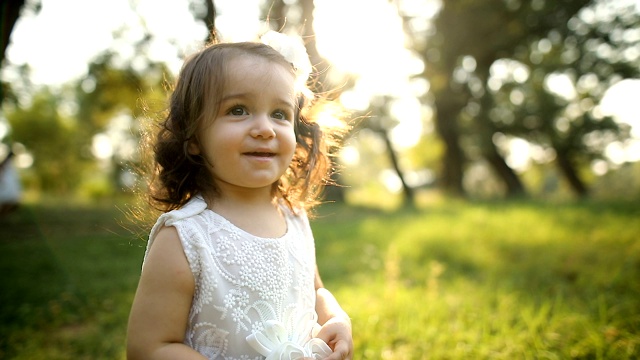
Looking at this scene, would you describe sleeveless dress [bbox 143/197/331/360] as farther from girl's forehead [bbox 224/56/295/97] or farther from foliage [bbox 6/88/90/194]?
foliage [bbox 6/88/90/194]

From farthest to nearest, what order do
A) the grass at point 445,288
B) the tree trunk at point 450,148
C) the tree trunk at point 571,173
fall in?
the tree trunk at point 571,173 → the tree trunk at point 450,148 → the grass at point 445,288

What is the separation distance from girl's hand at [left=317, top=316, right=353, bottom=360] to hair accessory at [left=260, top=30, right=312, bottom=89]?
33.7 inches

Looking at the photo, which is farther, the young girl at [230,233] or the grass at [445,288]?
the grass at [445,288]

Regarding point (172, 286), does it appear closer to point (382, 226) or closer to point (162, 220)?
point (162, 220)

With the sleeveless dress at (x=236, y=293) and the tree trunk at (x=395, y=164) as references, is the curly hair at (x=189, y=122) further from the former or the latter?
the tree trunk at (x=395, y=164)

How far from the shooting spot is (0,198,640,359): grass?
101 inches

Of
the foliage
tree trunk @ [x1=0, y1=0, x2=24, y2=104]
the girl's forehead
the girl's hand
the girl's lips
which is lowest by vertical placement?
the foliage

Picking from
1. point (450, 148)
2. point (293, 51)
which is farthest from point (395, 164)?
point (293, 51)

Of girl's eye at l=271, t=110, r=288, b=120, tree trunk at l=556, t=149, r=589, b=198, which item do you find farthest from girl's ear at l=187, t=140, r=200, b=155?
tree trunk at l=556, t=149, r=589, b=198

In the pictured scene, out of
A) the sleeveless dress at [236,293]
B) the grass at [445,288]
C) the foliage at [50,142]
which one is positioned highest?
the sleeveless dress at [236,293]

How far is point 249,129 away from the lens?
1.31 meters

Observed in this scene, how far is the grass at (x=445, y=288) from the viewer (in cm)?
256

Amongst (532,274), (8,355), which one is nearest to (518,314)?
(532,274)

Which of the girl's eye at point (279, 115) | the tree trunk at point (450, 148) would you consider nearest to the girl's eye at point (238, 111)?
the girl's eye at point (279, 115)
